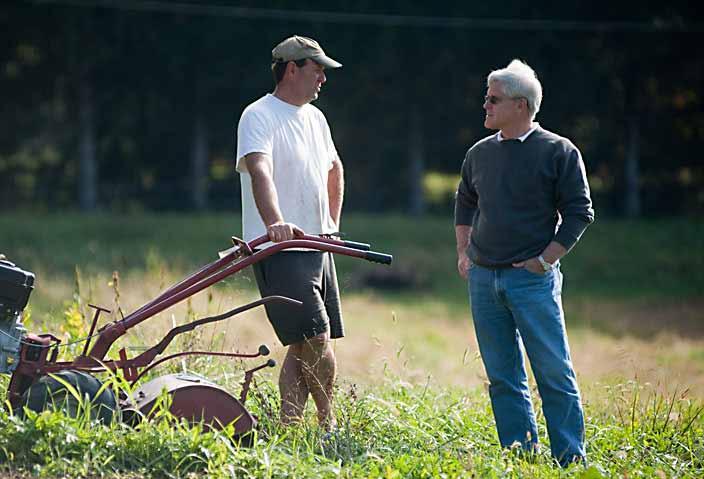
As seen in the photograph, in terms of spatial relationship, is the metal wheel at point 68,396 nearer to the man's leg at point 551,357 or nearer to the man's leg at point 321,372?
the man's leg at point 321,372

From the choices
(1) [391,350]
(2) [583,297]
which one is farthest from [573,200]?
(2) [583,297]

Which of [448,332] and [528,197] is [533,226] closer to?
[528,197]

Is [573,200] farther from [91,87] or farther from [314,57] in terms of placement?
[91,87]

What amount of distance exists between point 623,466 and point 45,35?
65.7 feet

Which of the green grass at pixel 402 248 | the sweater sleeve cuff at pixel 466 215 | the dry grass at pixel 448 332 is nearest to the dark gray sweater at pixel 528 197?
the sweater sleeve cuff at pixel 466 215

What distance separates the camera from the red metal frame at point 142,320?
479cm

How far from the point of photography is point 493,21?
23.3 meters

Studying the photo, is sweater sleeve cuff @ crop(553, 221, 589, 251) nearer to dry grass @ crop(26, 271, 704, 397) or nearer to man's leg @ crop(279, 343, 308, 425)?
man's leg @ crop(279, 343, 308, 425)

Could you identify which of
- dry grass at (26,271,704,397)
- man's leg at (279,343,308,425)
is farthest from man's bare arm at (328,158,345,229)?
dry grass at (26,271,704,397)

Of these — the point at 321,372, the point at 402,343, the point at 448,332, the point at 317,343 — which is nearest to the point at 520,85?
the point at 317,343

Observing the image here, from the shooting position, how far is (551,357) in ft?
16.3

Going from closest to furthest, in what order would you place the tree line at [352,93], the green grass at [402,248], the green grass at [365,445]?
the green grass at [365,445] < the green grass at [402,248] < the tree line at [352,93]

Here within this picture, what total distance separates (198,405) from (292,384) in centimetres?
66

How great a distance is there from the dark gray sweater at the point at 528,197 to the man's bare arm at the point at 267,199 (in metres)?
0.86
